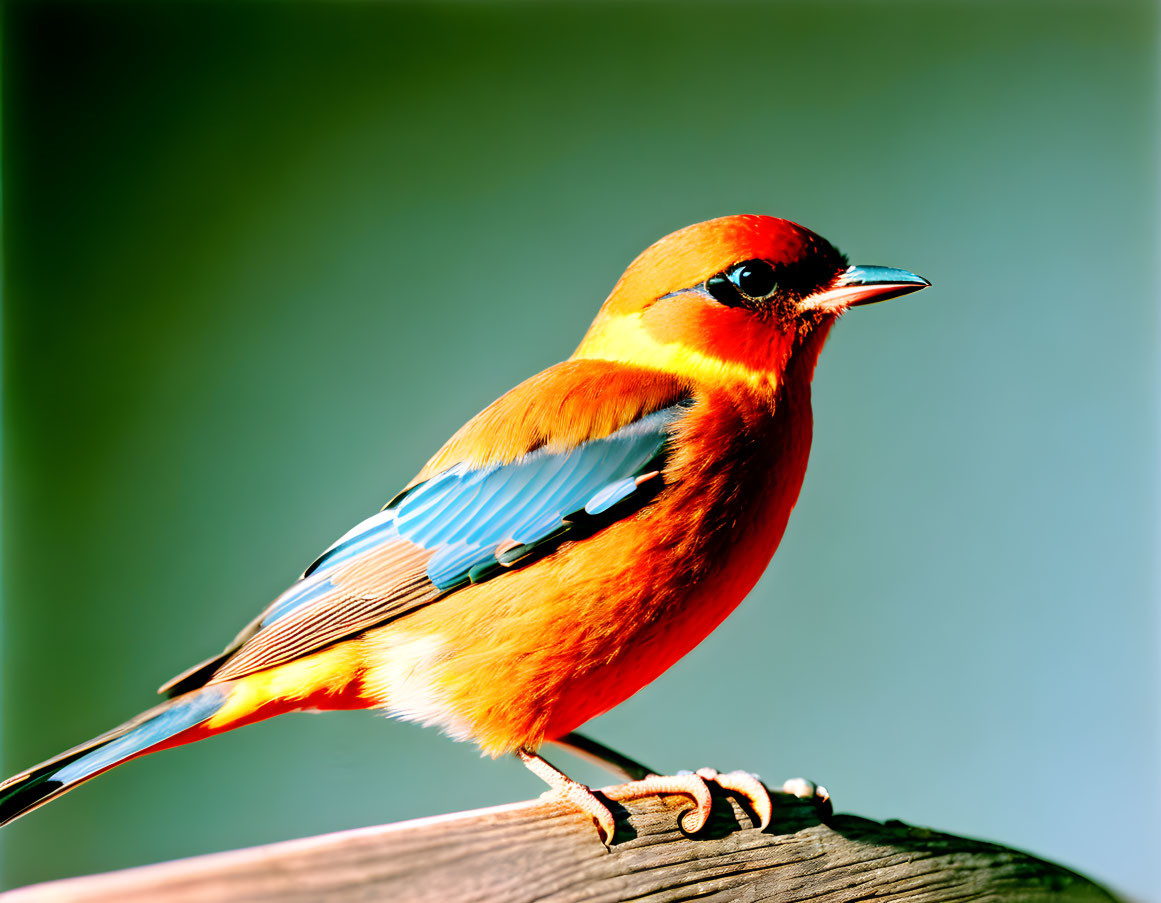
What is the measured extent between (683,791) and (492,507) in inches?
20.6

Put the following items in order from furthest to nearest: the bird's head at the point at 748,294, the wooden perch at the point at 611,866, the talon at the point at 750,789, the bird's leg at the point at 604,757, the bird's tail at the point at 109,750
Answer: the bird's leg at the point at 604,757
the bird's head at the point at 748,294
the talon at the point at 750,789
the bird's tail at the point at 109,750
the wooden perch at the point at 611,866

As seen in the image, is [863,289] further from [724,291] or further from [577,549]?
[577,549]

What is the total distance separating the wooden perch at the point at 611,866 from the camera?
3.16 feet

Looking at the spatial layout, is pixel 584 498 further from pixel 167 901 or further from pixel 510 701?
pixel 167 901

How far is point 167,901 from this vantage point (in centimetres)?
91

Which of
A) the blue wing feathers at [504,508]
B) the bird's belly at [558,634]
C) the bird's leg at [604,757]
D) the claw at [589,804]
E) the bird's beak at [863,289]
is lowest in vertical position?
the claw at [589,804]

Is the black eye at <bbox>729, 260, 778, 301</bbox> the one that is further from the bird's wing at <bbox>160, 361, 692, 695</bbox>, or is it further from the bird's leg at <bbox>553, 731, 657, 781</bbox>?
the bird's leg at <bbox>553, 731, 657, 781</bbox>

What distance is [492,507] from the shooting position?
153 cm

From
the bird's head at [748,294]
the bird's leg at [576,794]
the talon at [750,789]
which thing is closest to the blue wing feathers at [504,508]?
the bird's head at [748,294]

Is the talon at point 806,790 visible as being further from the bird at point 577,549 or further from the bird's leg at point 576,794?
the bird's leg at point 576,794

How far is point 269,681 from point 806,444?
3.13ft

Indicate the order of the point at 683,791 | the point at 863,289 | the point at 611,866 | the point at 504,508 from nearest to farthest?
the point at 611,866 → the point at 683,791 → the point at 504,508 → the point at 863,289

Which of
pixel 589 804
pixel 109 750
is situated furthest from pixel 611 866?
pixel 109 750

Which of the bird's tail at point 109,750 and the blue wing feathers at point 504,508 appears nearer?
the bird's tail at point 109,750
